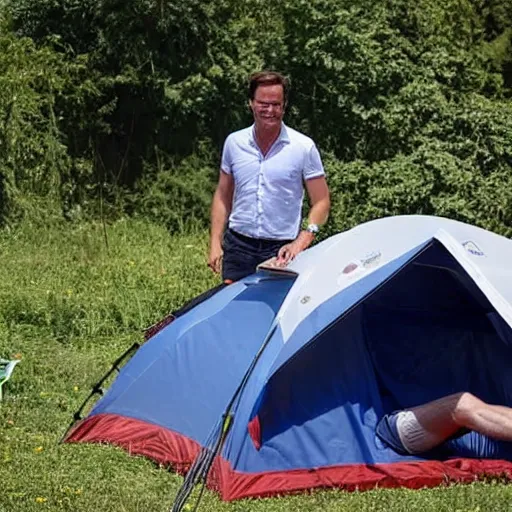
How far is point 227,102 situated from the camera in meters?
10.6

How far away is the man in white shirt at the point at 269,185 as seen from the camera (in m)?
4.75

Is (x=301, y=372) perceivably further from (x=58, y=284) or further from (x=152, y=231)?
(x=152, y=231)

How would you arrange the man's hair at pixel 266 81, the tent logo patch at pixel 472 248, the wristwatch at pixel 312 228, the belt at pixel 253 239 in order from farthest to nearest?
the belt at pixel 253 239
the wristwatch at pixel 312 228
the man's hair at pixel 266 81
the tent logo patch at pixel 472 248

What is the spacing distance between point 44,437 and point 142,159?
6.12 m

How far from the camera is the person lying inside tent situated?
426 cm

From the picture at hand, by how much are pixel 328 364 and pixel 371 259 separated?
478 mm

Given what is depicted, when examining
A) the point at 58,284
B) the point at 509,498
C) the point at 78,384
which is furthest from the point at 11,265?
the point at 509,498

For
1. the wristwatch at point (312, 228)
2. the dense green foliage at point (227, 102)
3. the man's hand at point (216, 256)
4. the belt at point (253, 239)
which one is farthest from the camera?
the dense green foliage at point (227, 102)

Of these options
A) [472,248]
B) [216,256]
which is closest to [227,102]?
[216,256]

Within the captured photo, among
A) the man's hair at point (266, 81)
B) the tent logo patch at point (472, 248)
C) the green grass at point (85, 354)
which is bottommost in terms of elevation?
the green grass at point (85, 354)

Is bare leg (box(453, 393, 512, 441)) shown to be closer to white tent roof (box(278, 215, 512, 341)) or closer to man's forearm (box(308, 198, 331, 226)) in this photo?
white tent roof (box(278, 215, 512, 341))

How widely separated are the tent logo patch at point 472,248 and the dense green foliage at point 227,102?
5.04 m

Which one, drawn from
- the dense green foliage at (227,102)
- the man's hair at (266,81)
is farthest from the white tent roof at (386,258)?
the dense green foliage at (227,102)

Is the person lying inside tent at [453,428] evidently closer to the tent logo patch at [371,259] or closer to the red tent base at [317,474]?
the red tent base at [317,474]
